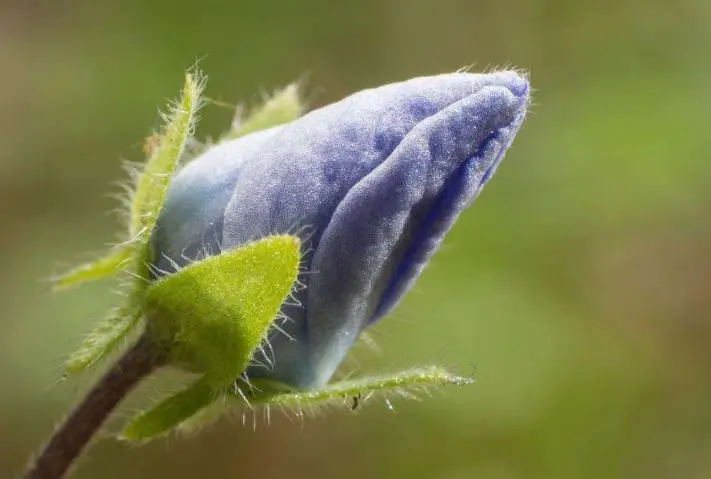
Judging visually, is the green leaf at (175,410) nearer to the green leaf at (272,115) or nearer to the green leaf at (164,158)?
the green leaf at (164,158)

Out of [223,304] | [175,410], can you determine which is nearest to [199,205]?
[223,304]

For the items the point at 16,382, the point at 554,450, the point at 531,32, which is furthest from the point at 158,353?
the point at 531,32

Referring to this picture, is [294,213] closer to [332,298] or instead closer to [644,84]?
[332,298]

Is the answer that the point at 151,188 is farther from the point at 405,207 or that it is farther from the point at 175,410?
the point at 405,207

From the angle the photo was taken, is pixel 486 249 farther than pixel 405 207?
Yes

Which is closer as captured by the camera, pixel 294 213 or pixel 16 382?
pixel 294 213

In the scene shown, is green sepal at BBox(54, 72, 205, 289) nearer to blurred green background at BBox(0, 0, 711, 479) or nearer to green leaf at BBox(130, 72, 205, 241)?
green leaf at BBox(130, 72, 205, 241)

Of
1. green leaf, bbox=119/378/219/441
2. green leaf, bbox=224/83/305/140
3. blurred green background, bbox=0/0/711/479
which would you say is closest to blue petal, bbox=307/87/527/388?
green leaf, bbox=119/378/219/441

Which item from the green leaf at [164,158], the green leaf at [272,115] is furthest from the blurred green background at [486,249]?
the green leaf at [164,158]
